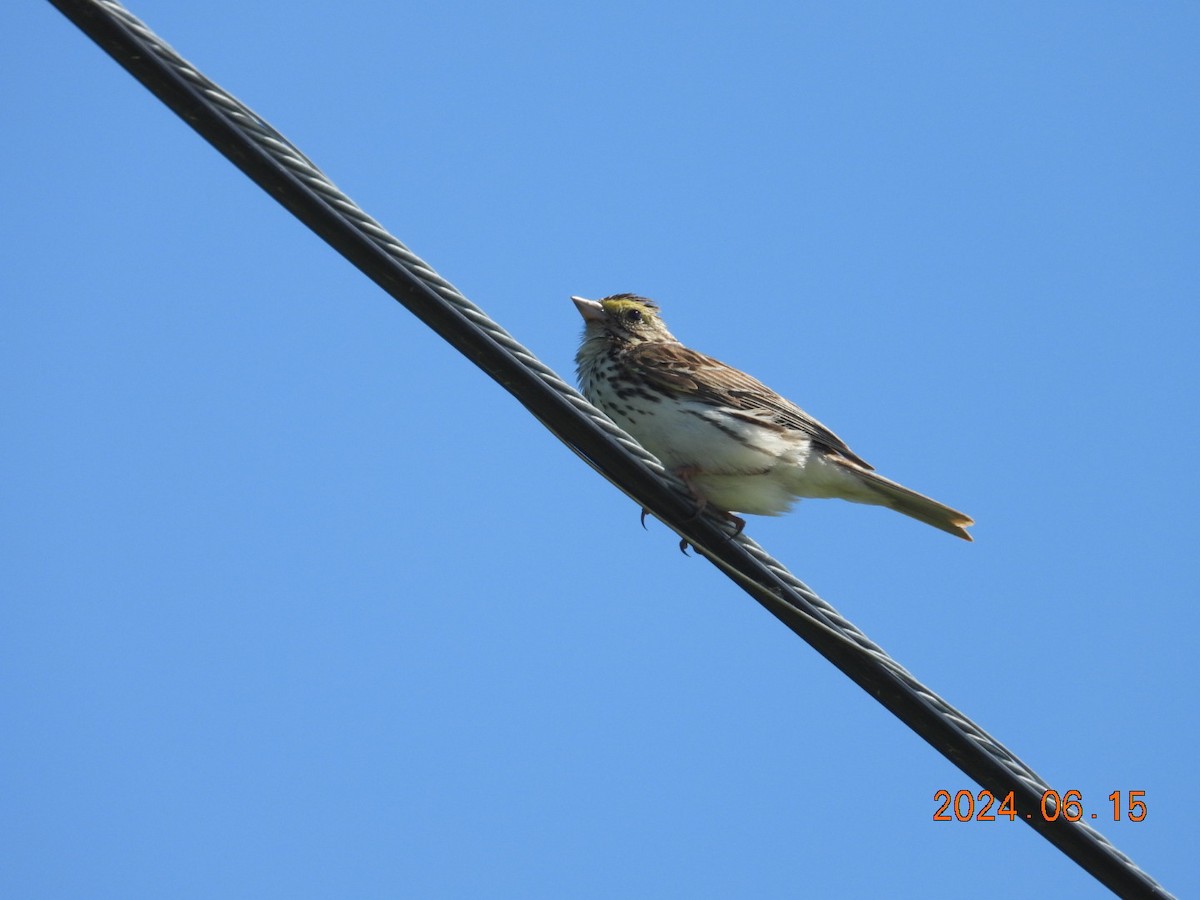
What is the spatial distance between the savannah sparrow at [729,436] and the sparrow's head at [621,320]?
0.24m

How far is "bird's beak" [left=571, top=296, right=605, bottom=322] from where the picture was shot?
752cm

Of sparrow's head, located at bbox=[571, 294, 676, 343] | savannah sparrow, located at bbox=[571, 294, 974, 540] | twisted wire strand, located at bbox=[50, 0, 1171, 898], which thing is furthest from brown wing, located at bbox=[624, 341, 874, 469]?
twisted wire strand, located at bbox=[50, 0, 1171, 898]

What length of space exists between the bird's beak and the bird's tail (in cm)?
181

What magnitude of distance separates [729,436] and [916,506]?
1101 mm

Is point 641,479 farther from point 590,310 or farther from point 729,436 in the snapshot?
point 590,310

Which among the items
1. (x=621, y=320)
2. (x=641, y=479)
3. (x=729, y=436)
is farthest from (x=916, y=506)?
(x=641, y=479)

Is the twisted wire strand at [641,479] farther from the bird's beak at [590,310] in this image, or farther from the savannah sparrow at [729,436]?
the bird's beak at [590,310]

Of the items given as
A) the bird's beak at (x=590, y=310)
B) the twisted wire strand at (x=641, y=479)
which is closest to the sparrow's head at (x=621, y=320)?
the bird's beak at (x=590, y=310)

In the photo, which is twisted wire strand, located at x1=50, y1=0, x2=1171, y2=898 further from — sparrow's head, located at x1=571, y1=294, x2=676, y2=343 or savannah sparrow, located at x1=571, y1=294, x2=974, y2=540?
sparrow's head, located at x1=571, y1=294, x2=676, y2=343

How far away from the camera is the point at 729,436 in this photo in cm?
625

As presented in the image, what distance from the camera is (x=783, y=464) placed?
649cm

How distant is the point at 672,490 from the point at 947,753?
3.99 feet

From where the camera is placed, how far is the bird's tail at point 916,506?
6422 mm

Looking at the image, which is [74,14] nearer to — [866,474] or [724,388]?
[724,388]
